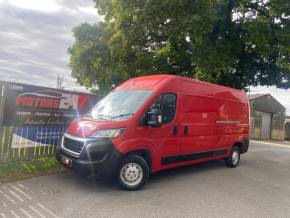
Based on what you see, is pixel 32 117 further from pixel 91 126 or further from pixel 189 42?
pixel 189 42

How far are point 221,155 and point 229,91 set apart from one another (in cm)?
208

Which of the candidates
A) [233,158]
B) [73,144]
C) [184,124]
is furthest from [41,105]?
[233,158]

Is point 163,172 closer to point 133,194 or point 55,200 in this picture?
point 133,194

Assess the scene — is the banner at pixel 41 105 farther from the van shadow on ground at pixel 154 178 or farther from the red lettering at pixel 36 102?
the van shadow on ground at pixel 154 178

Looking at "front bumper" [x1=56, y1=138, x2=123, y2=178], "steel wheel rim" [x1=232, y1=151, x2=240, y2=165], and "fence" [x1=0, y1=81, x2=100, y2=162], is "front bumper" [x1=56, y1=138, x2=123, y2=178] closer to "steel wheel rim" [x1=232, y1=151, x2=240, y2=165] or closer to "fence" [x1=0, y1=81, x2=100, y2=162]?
"fence" [x1=0, y1=81, x2=100, y2=162]

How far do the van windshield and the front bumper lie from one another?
741 millimetres

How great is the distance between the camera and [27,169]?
7172 millimetres

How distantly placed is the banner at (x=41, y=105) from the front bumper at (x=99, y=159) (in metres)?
2.97

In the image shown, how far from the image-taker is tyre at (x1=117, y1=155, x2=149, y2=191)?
6.02 metres

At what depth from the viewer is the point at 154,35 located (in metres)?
16.9

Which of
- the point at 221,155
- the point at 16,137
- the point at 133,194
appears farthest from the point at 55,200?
the point at 221,155

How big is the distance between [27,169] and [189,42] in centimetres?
1093

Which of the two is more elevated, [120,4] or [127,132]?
[120,4]

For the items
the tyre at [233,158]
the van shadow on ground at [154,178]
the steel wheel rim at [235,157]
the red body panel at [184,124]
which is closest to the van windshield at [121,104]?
the red body panel at [184,124]
